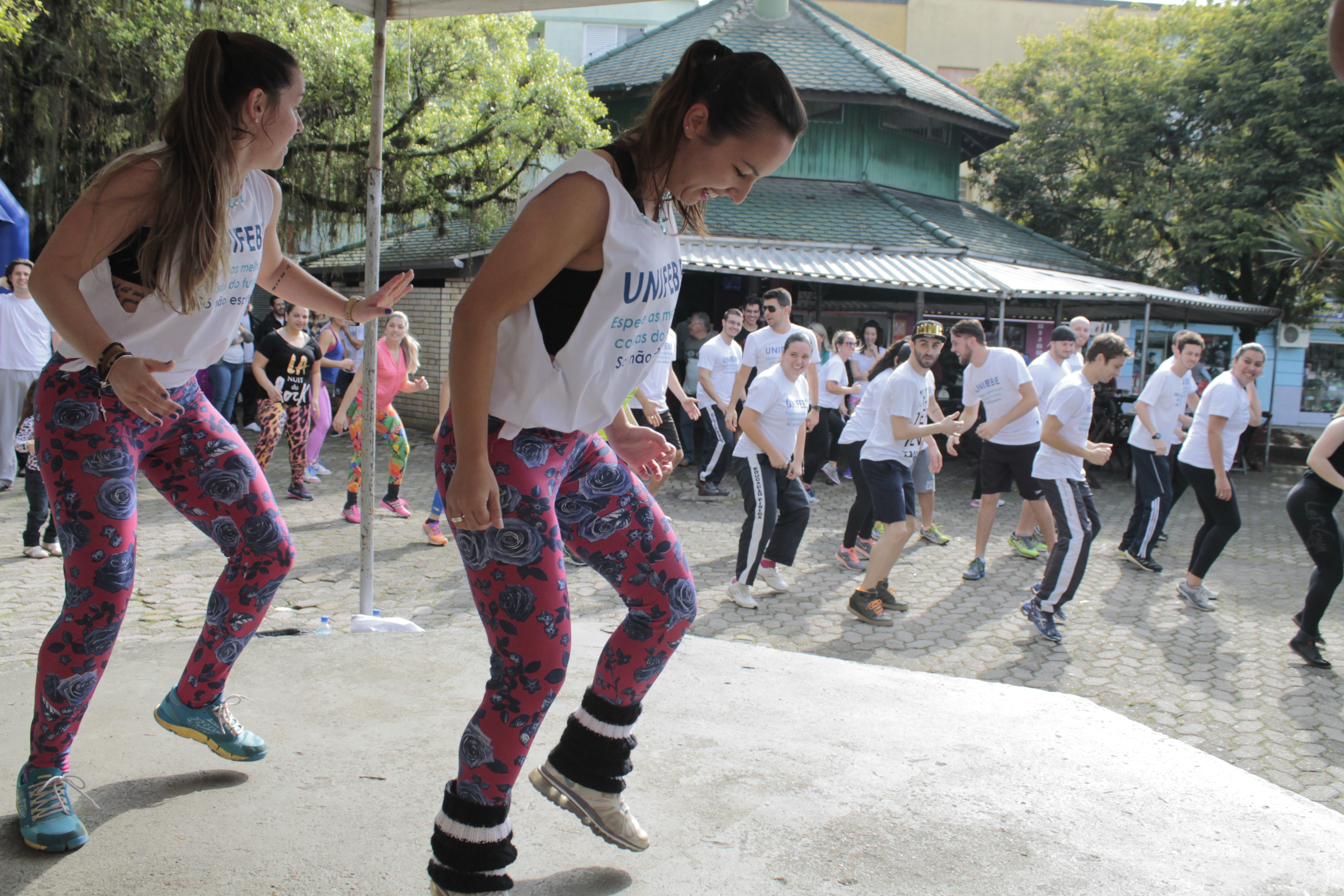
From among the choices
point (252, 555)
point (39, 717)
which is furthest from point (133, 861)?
point (252, 555)

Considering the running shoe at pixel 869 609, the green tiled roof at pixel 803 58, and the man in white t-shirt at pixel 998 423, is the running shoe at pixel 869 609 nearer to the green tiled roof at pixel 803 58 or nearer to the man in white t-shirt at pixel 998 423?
the man in white t-shirt at pixel 998 423

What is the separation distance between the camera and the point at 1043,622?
5348 millimetres

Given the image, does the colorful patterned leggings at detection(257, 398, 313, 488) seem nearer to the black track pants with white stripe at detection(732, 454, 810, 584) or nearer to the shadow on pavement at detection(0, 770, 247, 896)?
the black track pants with white stripe at detection(732, 454, 810, 584)

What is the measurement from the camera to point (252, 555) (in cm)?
228

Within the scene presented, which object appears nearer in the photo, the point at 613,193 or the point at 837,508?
the point at 613,193

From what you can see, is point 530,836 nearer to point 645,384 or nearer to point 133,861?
point 133,861

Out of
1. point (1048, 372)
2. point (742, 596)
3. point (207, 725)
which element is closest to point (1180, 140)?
point (1048, 372)

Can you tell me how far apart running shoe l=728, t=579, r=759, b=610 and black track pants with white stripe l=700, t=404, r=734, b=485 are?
10.1 ft

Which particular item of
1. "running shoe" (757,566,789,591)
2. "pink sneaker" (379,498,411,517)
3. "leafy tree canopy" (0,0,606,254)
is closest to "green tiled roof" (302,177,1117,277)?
"leafy tree canopy" (0,0,606,254)

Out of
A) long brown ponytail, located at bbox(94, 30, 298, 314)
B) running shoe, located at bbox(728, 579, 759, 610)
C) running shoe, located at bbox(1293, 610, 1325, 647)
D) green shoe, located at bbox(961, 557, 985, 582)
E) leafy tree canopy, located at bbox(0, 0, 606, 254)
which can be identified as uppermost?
leafy tree canopy, located at bbox(0, 0, 606, 254)

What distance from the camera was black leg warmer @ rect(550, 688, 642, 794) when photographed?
198cm

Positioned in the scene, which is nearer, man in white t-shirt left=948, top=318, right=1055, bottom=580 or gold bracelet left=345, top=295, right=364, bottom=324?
gold bracelet left=345, top=295, right=364, bottom=324

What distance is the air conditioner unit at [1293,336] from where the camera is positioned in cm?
2166

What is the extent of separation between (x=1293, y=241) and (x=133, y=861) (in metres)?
17.6
